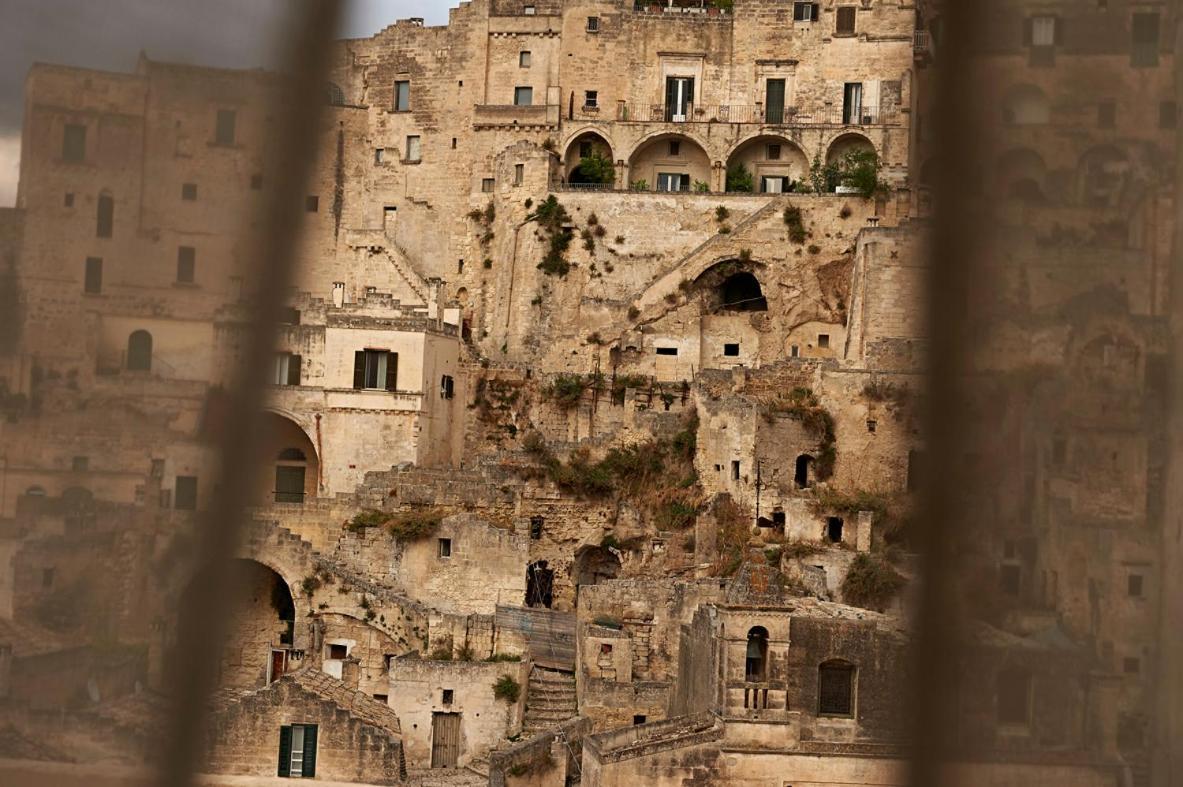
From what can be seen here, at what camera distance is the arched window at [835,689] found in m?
30.2

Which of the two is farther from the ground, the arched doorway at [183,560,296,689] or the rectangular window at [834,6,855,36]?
the rectangular window at [834,6,855,36]

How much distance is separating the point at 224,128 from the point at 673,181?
2073 inches

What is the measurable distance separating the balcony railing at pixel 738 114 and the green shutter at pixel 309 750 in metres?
26.9

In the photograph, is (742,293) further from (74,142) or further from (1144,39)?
(74,142)

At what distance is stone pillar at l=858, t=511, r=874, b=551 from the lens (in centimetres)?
3781

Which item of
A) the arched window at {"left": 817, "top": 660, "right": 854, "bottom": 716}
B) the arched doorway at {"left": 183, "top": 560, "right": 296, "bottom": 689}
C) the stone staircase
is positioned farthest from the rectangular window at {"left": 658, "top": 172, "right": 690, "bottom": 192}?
the arched window at {"left": 817, "top": 660, "right": 854, "bottom": 716}

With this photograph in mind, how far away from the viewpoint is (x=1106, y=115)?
3.45 metres

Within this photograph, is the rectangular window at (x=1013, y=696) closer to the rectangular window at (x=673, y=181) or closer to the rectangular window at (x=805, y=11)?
the rectangular window at (x=673, y=181)

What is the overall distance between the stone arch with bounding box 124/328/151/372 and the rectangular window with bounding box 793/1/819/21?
5433cm

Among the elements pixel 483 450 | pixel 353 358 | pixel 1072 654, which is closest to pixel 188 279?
pixel 1072 654

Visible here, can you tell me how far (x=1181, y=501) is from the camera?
14.0 ft

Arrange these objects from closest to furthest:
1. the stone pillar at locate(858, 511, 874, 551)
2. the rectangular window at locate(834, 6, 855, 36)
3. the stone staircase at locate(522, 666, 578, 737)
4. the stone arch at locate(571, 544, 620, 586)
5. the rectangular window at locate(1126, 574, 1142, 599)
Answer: the rectangular window at locate(1126, 574, 1142, 599) < the stone staircase at locate(522, 666, 578, 737) < the stone pillar at locate(858, 511, 874, 551) < the stone arch at locate(571, 544, 620, 586) < the rectangular window at locate(834, 6, 855, 36)

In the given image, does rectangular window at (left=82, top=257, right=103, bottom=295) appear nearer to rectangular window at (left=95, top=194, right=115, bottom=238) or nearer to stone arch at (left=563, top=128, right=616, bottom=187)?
rectangular window at (left=95, top=194, right=115, bottom=238)

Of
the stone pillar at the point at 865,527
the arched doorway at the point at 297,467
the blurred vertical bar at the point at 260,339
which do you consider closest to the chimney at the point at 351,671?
the arched doorway at the point at 297,467
